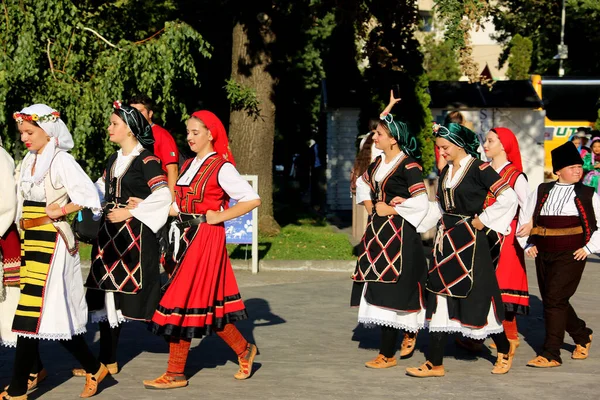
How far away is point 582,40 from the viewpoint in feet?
123

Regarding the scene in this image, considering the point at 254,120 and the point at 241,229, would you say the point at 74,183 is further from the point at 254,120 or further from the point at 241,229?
the point at 254,120

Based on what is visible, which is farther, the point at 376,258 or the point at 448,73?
the point at 448,73

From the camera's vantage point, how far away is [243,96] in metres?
15.3

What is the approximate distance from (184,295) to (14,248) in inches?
47.4

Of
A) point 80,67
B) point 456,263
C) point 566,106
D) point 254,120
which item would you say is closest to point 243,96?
point 254,120

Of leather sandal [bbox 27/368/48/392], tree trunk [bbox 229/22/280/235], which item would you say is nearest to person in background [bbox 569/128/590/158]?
tree trunk [bbox 229/22/280/235]

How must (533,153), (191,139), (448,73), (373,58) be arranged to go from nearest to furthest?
1. (191,139)
2. (373,58)
3. (533,153)
4. (448,73)

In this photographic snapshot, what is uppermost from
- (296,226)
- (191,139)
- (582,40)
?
(582,40)

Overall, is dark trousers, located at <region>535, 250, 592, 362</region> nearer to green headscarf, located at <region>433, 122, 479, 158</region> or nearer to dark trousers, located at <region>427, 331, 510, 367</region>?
dark trousers, located at <region>427, 331, 510, 367</region>

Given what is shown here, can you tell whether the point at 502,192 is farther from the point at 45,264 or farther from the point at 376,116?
the point at 376,116

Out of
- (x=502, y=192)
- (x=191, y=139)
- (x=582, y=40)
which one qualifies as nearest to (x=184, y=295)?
(x=191, y=139)

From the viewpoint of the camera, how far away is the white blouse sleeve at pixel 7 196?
6301 mm

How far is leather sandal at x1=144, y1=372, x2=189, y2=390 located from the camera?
6836 millimetres

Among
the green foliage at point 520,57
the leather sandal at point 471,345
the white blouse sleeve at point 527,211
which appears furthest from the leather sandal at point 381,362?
the green foliage at point 520,57
